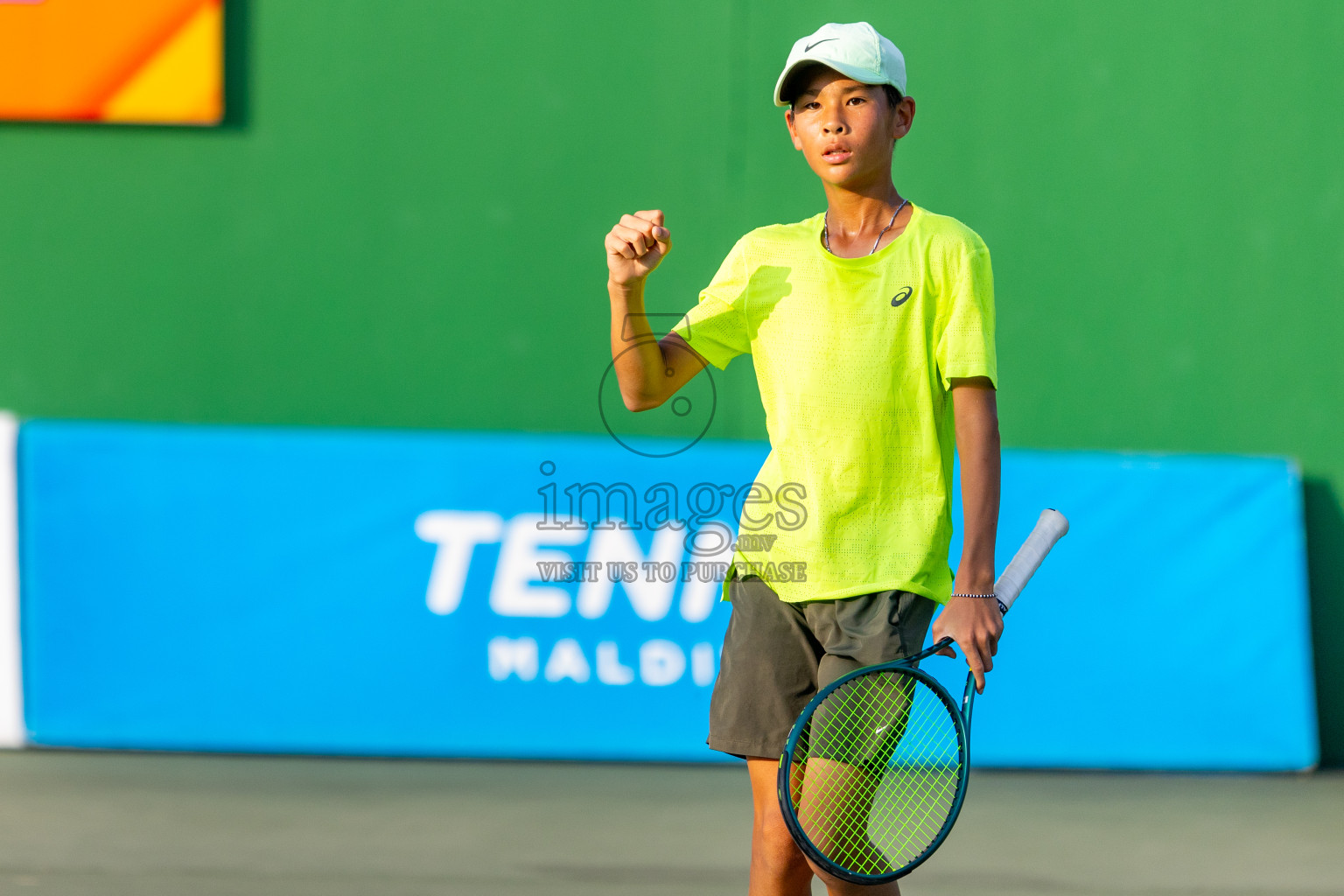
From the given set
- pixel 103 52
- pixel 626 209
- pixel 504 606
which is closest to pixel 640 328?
pixel 504 606

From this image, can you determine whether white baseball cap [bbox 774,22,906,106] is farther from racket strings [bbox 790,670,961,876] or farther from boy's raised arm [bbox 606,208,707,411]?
racket strings [bbox 790,670,961,876]

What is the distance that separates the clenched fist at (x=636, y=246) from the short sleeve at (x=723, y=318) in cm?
18

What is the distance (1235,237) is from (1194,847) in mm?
2051

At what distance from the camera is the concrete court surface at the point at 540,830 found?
3.12 m

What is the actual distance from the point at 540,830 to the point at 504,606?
0.80 m

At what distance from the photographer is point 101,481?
4.13 m

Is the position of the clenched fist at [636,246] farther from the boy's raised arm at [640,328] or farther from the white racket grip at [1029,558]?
the white racket grip at [1029,558]

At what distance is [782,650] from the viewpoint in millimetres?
2119

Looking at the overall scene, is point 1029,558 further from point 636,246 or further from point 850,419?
point 636,246

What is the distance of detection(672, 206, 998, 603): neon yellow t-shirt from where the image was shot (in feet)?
6.67

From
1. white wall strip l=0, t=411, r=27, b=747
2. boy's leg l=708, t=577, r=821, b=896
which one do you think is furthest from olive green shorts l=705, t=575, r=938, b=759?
white wall strip l=0, t=411, r=27, b=747

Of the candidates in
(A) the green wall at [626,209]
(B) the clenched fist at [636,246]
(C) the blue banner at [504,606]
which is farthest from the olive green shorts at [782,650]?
(A) the green wall at [626,209]

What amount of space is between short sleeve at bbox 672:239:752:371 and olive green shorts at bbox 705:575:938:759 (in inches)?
15.1

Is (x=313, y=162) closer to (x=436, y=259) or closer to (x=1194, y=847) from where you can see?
(x=436, y=259)
